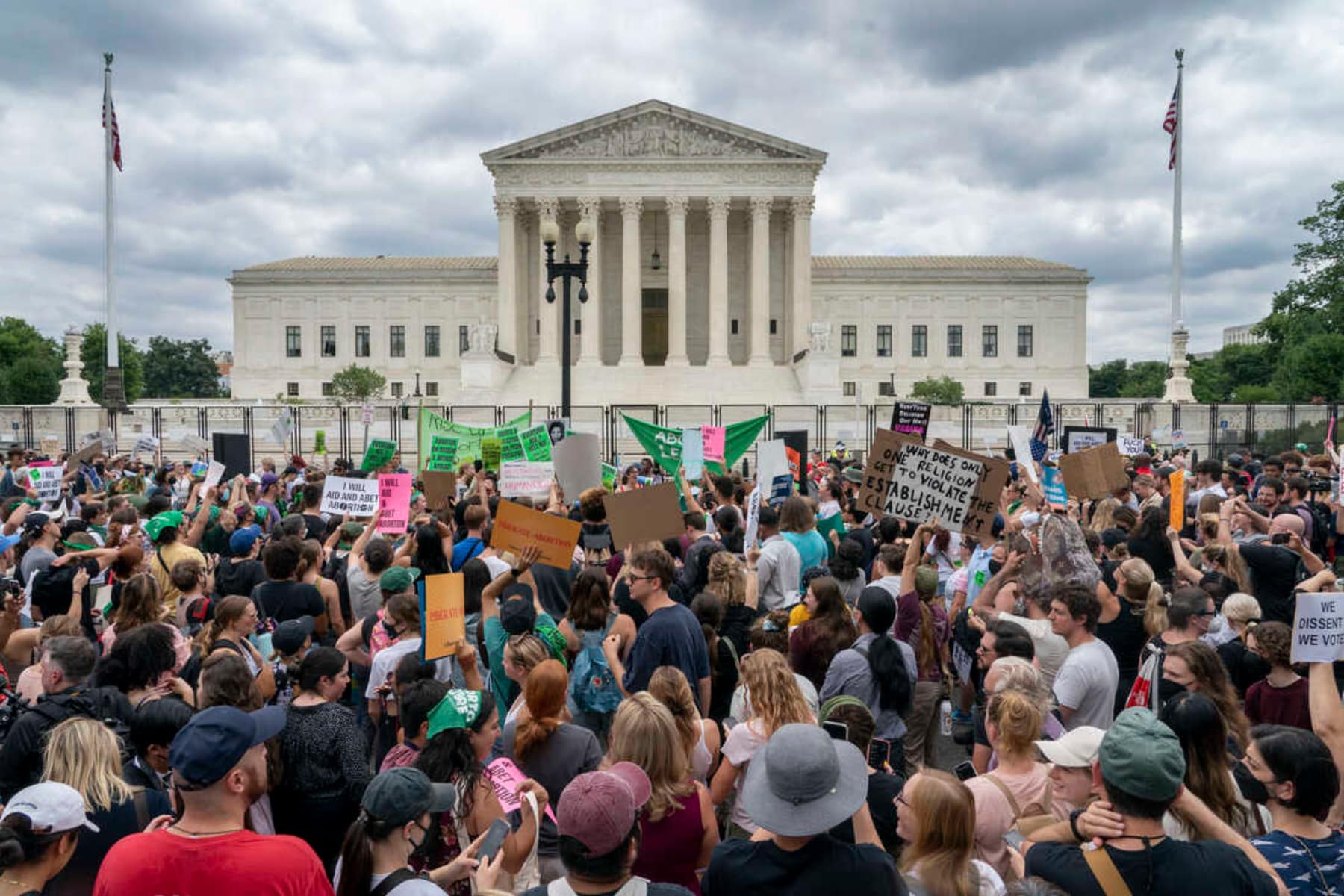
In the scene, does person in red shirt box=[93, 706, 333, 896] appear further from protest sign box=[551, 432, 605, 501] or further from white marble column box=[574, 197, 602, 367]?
white marble column box=[574, 197, 602, 367]

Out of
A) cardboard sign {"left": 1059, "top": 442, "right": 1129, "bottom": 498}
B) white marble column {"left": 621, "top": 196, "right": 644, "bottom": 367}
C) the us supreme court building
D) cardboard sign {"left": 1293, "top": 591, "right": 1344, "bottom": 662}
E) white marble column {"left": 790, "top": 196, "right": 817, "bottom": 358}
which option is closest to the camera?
cardboard sign {"left": 1293, "top": 591, "right": 1344, "bottom": 662}

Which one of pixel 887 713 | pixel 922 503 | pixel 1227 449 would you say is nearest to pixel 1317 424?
pixel 1227 449

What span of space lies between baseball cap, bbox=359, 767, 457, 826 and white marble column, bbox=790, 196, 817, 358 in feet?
177

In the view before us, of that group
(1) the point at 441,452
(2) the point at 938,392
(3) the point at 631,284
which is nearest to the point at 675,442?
(1) the point at 441,452

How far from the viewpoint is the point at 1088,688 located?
17.5ft

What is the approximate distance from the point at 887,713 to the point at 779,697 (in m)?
1.39

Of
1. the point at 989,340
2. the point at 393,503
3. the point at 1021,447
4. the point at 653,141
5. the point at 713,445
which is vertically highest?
the point at 653,141

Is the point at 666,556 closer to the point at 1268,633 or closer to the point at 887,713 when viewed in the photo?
the point at 887,713

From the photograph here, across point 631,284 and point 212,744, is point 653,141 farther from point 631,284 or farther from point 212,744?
point 212,744

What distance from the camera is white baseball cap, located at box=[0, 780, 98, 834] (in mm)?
3195

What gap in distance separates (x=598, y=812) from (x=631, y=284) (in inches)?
2113

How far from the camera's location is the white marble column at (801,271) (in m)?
56.2

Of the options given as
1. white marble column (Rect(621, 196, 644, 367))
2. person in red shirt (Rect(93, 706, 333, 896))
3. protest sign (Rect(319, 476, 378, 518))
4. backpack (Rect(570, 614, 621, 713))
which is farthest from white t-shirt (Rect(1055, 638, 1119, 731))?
white marble column (Rect(621, 196, 644, 367))

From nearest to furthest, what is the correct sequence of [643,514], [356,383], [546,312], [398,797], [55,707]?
[398,797] → [55,707] → [643,514] → [546,312] → [356,383]
